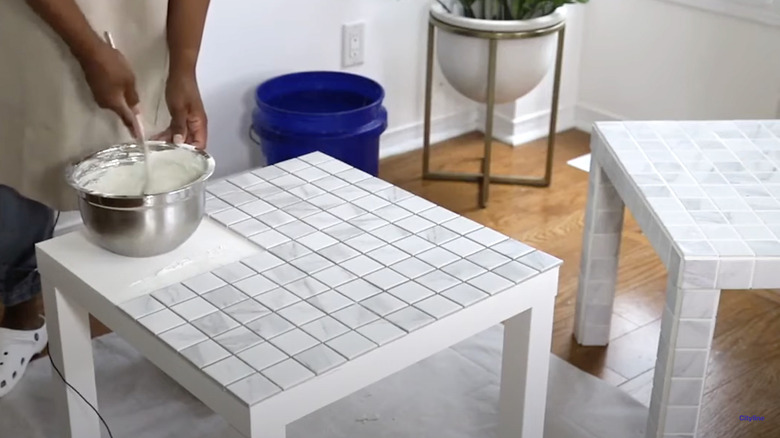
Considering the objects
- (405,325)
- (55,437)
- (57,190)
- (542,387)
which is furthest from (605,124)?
(55,437)

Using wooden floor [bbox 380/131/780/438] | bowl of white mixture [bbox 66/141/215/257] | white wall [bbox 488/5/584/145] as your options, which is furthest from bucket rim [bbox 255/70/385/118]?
bowl of white mixture [bbox 66/141/215/257]

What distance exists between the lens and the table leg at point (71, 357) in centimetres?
142

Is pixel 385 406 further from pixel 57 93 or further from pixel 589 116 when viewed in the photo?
pixel 589 116

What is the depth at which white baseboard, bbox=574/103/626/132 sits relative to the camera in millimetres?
3084

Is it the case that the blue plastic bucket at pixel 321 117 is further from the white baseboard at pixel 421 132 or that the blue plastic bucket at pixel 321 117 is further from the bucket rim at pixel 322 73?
the white baseboard at pixel 421 132

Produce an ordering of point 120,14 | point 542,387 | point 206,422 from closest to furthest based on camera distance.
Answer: point 542,387
point 120,14
point 206,422

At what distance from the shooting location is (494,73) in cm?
251

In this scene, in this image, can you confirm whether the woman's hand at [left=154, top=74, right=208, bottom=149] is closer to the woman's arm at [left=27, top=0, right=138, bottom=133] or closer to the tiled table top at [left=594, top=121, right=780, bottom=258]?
the woman's arm at [left=27, top=0, right=138, bottom=133]

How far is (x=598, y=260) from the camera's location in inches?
76.1

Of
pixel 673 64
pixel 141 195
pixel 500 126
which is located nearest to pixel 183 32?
pixel 141 195

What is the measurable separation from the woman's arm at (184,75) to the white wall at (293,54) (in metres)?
0.75

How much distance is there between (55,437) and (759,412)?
4.09 feet

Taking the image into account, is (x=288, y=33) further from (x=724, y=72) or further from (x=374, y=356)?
(x=374, y=356)

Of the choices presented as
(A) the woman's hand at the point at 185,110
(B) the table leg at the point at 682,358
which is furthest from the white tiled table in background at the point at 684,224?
(A) the woman's hand at the point at 185,110
